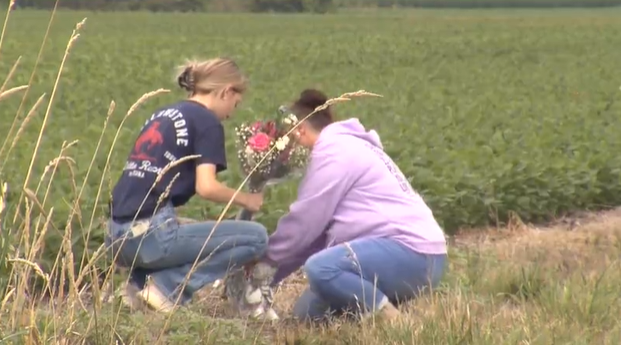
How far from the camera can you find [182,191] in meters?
5.08

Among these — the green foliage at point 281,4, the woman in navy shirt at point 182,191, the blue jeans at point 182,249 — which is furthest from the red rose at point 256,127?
the green foliage at point 281,4

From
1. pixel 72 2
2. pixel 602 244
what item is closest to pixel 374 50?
pixel 602 244

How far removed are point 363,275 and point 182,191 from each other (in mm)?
863

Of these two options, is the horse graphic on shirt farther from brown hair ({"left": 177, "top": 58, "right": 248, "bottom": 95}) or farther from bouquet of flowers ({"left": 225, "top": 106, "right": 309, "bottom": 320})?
bouquet of flowers ({"left": 225, "top": 106, "right": 309, "bottom": 320})


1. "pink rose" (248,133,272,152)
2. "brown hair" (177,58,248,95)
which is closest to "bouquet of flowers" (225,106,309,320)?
"pink rose" (248,133,272,152)

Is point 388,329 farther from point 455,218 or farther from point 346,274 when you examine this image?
point 455,218

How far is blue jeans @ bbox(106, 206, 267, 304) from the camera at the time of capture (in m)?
5.04

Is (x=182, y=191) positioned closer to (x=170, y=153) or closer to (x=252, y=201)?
(x=170, y=153)

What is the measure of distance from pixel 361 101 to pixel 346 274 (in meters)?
10.5

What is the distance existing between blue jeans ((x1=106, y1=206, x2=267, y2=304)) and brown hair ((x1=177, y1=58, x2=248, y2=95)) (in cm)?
55

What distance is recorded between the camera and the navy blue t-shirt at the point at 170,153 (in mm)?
4973

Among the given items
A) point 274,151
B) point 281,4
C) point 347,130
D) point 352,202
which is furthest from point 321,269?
point 281,4

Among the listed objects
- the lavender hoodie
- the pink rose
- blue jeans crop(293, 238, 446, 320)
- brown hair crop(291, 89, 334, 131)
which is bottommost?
blue jeans crop(293, 238, 446, 320)

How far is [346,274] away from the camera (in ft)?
16.6
